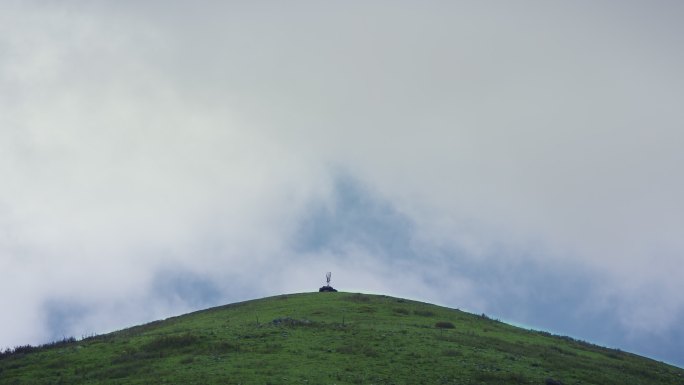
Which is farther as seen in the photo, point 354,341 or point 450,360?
point 354,341

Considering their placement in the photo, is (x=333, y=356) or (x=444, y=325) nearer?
(x=333, y=356)

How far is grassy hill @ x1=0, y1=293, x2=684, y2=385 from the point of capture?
4297 cm

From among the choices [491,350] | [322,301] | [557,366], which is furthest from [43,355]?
[557,366]

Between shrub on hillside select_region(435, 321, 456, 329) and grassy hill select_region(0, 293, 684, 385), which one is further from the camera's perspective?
shrub on hillside select_region(435, 321, 456, 329)

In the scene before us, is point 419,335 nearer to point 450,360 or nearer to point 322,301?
point 450,360

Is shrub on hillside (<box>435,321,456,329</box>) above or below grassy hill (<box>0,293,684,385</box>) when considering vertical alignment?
above

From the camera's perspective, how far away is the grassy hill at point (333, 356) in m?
43.0

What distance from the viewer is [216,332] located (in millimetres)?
57281

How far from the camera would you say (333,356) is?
47.0 meters

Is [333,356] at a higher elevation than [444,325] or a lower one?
lower

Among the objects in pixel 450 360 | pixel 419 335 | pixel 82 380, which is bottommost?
pixel 82 380

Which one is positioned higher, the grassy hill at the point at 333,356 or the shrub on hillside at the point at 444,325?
the shrub on hillside at the point at 444,325

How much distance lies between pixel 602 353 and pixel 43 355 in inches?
2303

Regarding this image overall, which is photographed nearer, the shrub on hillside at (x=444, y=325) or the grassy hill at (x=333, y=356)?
the grassy hill at (x=333, y=356)
